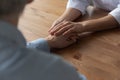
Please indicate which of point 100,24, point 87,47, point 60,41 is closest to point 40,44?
point 60,41

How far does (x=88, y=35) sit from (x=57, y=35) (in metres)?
0.15

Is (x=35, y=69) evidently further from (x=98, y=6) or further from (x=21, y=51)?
(x=98, y=6)

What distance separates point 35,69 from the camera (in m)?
0.63

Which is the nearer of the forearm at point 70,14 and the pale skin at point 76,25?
the pale skin at point 76,25

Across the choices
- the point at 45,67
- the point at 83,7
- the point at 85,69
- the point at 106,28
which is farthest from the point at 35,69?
the point at 83,7

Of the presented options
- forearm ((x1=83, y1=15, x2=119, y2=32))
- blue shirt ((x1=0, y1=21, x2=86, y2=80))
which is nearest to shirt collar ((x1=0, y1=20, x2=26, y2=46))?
blue shirt ((x1=0, y1=21, x2=86, y2=80))

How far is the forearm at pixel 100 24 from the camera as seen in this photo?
1366mm

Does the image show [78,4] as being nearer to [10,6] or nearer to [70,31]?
[70,31]

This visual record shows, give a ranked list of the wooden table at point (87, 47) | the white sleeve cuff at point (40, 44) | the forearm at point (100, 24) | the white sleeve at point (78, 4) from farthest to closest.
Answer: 1. the white sleeve at point (78, 4)
2. the forearm at point (100, 24)
3. the white sleeve cuff at point (40, 44)
4. the wooden table at point (87, 47)

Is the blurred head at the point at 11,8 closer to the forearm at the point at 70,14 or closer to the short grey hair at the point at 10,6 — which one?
the short grey hair at the point at 10,6

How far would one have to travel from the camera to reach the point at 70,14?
1464mm

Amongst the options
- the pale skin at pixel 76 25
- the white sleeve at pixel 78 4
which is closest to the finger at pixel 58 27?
the pale skin at pixel 76 25

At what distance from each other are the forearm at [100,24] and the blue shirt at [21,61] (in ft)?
2.34

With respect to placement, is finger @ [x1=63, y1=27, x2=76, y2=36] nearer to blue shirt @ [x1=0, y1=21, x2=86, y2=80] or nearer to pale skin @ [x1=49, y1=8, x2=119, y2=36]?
pale skin @ [x1=49, y1=8, x2=119, y2=36]
